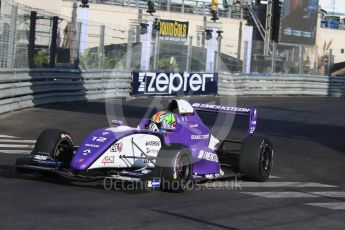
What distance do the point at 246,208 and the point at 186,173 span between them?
1.11 m

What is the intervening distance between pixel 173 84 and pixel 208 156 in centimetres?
1888

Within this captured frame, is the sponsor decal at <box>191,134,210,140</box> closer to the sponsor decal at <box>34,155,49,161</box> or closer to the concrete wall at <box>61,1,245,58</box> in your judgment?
the sponsor decal at <box>34,155,49,161</box>

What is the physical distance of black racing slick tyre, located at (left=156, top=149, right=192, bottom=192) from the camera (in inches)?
322

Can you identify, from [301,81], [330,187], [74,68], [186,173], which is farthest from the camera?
[301,81]

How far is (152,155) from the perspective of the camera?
876 centimetres

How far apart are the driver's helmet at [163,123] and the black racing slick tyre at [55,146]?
1.10 meters

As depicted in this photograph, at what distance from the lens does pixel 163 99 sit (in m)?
26.4

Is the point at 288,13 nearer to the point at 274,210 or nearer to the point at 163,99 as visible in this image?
the point at 163,99

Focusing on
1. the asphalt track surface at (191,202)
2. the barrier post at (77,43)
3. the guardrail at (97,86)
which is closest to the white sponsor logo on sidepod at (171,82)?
the guardrail at (97,86)

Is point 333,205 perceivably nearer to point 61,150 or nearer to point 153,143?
point 153,143

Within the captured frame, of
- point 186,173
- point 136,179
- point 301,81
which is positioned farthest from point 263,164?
point 301,81

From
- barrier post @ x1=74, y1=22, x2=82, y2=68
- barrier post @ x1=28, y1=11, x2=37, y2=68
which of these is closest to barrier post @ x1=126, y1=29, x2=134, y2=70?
barrier post @ x1=74, y1=22, x2=82, y2=68

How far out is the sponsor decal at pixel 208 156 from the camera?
359 inches

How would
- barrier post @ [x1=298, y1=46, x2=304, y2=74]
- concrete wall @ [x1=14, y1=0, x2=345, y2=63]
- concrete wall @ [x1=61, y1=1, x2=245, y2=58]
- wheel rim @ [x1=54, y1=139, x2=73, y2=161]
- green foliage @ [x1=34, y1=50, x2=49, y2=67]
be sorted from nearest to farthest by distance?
wheel rim @ [x1=54, y1=139, x2=73, y2=161] → green foliage @ [x1=34, y1=50, x2=49, y2=67] → barrier post @ [x1=298, y1=46, x2=304, y2=74] → concrete wall @ [x1=14, y1=0, x2=345, y2=63] → concrete wall @ [x1=61, y1=1, x2=245, y2=58]
